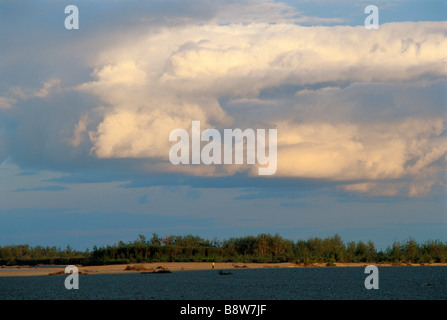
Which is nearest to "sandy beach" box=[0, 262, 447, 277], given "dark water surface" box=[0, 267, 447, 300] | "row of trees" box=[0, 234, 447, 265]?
"row of trees" box=[0, 234, 447, 265]

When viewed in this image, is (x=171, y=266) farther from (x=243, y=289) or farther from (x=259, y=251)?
(x=243, y=289)

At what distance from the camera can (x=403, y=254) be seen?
8019 cm

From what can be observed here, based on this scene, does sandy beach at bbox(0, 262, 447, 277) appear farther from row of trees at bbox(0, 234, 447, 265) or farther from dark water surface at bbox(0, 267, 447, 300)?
dark water surface at bbox(0, 267, 447, 300)

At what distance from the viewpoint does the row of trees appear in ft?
256

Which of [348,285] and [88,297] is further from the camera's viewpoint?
[348,285]

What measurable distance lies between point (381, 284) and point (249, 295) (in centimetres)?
1285

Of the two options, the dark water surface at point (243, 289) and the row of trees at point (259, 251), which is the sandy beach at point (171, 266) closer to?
the row of trees at point (259, 251)

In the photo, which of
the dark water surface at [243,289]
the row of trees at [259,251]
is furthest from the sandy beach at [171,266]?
the dark water surface at [243,289]

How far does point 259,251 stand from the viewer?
8331 centimetres

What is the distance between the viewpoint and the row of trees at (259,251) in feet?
256
